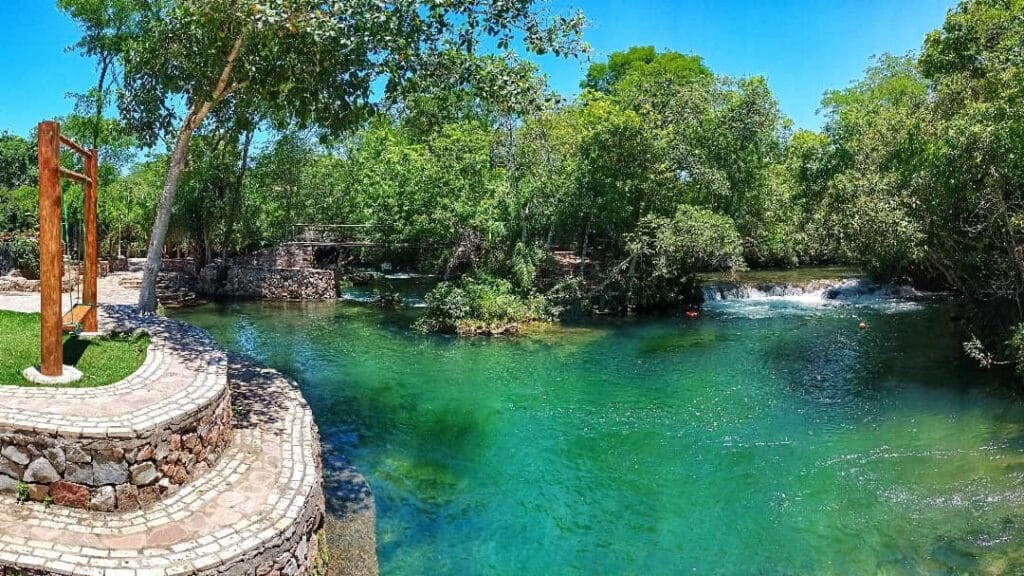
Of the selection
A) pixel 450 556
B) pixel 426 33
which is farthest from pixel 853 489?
pixel 426 33

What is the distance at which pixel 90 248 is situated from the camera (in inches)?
432

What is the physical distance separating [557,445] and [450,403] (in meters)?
3.22

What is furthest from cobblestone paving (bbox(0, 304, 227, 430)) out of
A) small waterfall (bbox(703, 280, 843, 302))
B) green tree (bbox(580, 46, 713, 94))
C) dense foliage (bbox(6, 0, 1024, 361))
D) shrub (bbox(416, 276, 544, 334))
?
green tree (bbox(580, 46, 713, 94))

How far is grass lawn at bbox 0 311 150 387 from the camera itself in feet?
27.6

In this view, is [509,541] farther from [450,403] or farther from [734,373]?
[734,373]

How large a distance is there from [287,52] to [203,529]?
30.7 ft

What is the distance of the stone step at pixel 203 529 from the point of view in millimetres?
5926

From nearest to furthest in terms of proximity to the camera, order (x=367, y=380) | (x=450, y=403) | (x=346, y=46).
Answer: (x=346, y=46) < (x=450, y=403) < (x=367, y=380)

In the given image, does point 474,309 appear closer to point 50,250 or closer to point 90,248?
point 90,248

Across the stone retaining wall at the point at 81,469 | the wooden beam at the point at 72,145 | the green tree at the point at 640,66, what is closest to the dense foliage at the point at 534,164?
the wooden beam at the point at 72,145

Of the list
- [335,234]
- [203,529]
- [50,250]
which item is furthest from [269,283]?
[203,529]

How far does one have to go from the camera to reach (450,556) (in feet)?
28.0

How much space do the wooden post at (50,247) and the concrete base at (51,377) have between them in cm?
6

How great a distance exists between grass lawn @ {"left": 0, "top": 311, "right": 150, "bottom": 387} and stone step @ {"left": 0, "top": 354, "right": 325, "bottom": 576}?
6.11 feet
